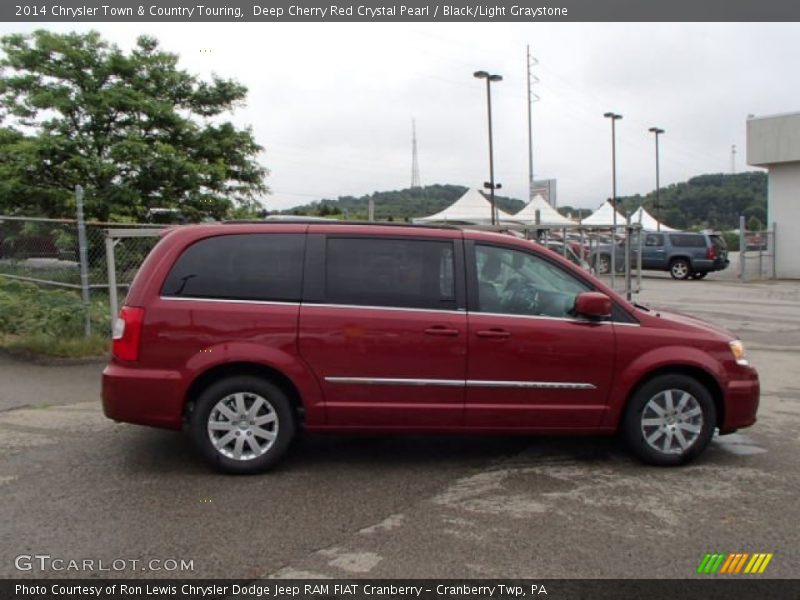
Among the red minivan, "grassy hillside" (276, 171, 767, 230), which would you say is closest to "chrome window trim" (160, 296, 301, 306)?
the red minivan

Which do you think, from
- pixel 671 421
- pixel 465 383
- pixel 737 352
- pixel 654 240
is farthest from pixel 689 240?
pixel 465 383

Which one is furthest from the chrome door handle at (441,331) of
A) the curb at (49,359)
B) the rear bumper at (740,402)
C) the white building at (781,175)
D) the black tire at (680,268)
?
the white building at (781,175)

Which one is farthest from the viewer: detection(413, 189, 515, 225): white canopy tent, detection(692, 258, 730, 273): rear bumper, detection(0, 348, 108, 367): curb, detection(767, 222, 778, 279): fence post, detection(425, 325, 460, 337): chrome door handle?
detection(413, 189, 515, 225): white canopy tent

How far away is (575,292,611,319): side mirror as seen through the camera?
16.4ft

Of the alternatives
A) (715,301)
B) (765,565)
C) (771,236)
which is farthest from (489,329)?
(771,236)

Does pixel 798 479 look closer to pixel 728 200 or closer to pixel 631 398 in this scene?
pixel 631 398

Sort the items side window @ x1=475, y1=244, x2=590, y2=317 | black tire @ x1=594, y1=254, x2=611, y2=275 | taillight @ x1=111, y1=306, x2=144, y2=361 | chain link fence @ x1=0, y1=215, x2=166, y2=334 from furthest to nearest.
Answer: black tire @ x1=594, y1=254, x2=611, y2=275 < chain link fence @ x1=0, y1=215, x2=166, y2=334 < side window @ x1=475, y1=244, x2=590, y2=317 < taillight @ x1=111, y1=306, x2=144, y2=361

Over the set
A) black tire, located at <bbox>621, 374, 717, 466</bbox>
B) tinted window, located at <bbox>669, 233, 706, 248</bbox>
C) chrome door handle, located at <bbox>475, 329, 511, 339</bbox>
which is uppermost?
tinted window, located at <bbox>669, 233, 706, 248</bbox>

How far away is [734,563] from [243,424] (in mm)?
3081

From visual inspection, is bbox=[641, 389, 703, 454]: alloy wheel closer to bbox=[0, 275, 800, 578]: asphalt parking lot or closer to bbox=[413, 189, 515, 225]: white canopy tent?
bbox=[0, 275, 800, 578]: asphalt parking lot

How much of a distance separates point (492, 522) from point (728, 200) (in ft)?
238

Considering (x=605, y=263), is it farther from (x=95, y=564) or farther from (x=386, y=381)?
(x=95, y=564)

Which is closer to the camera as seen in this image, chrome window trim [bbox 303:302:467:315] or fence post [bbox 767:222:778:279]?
chrome window trim [bbox 303:302:467:315]

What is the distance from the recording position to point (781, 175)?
85.0ft
